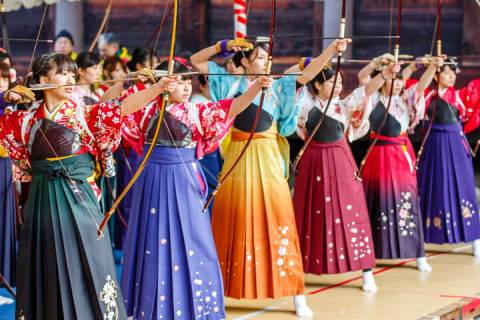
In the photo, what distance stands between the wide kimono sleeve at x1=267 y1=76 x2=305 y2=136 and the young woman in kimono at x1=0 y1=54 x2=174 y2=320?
119 cm

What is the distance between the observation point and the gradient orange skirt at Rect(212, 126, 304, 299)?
4.94m

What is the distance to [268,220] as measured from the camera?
495cm

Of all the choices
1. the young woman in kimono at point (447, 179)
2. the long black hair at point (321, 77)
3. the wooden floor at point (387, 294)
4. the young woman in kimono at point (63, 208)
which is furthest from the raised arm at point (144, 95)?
the young woman in kimono at point (447, 179)

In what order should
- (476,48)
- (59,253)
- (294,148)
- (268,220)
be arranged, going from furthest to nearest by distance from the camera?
1. (294,148)
2. (476,48)
3. (268,220)
4. (59,253)

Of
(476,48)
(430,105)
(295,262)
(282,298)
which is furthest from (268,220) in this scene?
(476,48)

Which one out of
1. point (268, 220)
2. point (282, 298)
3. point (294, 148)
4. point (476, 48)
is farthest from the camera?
point (294, 148)

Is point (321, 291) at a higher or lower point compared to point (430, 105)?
lower

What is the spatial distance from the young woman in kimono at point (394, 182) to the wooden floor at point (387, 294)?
18 cm

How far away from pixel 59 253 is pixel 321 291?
223 cm

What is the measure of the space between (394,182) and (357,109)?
59 centimetres

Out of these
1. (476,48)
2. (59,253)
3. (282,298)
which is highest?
(476,48)

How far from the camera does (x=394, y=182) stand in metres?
6.17

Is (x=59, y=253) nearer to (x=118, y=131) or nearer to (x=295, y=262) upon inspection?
(x=118, y=131)

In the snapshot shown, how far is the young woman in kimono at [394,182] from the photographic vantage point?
612 centimetres
